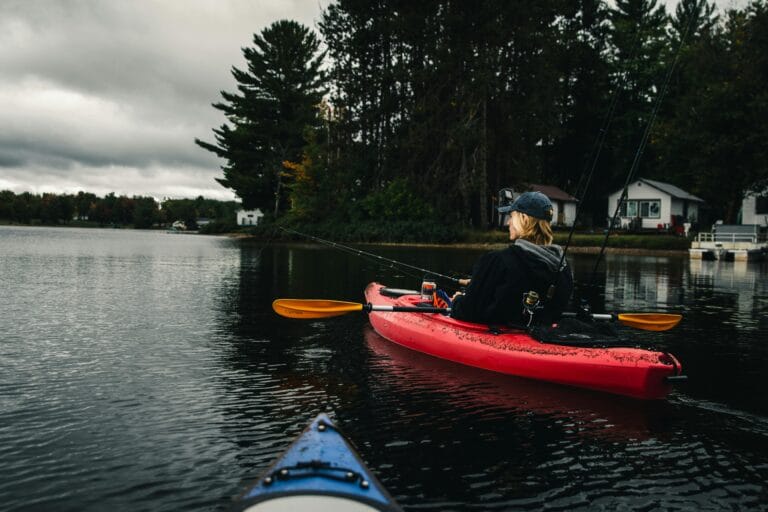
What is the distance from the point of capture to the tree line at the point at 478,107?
125 feet

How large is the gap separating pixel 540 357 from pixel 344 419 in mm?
2417

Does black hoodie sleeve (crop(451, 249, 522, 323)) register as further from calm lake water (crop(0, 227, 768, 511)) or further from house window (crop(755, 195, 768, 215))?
house window (crop(755, 195, 768, 215))

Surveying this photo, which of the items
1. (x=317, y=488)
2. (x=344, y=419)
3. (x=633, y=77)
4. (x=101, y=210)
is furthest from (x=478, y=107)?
(x=101, y=210)

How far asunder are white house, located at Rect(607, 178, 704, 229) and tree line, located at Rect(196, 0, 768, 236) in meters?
1.92

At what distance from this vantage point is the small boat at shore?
2.69m

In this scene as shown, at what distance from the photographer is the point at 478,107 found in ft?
133

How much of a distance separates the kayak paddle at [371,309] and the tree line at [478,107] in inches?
970

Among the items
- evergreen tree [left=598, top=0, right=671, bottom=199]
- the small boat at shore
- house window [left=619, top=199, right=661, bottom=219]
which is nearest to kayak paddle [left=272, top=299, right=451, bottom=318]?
the small boat at shore

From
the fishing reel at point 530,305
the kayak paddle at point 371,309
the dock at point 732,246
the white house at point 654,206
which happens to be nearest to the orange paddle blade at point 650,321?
the kayak paddle at point 371,309

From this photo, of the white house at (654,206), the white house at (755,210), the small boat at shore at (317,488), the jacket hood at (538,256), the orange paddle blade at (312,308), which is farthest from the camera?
the white house at (654,206)

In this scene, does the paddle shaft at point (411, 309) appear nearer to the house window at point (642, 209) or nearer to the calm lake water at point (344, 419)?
the calm lake water at point (344, 419)

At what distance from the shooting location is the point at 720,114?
119 feet

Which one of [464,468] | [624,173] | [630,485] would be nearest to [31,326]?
[464,468]

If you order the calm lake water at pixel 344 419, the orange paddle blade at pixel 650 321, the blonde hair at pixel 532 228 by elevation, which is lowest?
the calm lake water at pixel 344 419
